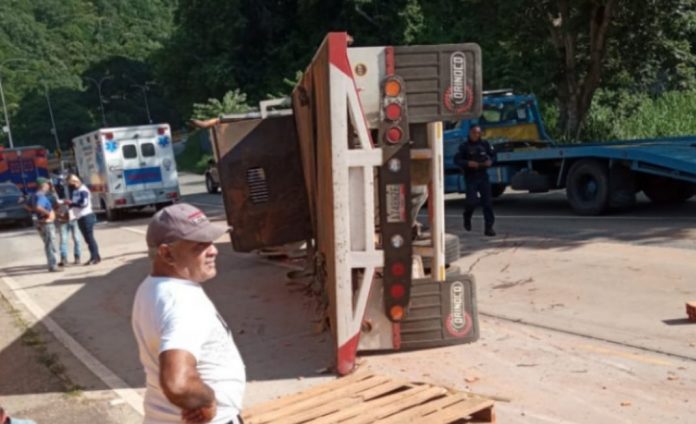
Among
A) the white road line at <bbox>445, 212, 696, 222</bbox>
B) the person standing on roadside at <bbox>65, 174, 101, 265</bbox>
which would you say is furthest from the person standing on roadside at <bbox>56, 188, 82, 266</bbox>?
the white road line at <bbox>445, 212, 696, 222</bbox>

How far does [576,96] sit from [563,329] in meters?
16.7

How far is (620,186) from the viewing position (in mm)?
13555

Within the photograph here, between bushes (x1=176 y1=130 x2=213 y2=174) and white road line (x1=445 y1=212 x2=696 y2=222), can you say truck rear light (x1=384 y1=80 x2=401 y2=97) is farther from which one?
bushes (x1=176 y1=130 x2=213 y2=174)

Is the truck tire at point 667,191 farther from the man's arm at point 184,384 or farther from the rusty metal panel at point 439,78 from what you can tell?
the man's arm at point 184,384

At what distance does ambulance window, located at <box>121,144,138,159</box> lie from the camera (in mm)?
Result: 24047

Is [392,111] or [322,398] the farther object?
[392,111]

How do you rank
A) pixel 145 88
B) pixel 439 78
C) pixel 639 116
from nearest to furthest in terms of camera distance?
pixel 439 78 → pixel 639 116 → pixel 145 88

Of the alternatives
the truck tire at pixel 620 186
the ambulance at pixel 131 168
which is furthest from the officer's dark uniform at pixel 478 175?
the ambulance at pixel 131 168

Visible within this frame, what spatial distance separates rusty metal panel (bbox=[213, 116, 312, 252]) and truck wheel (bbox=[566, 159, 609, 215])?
22.5 ft

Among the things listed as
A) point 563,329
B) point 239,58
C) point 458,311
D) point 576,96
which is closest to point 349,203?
point 458,311

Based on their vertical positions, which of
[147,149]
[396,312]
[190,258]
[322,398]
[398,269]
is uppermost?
[190,258]

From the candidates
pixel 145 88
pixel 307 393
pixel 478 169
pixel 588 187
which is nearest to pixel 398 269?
pixel 307 393

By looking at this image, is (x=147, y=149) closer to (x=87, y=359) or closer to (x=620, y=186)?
(x=620, y=186)

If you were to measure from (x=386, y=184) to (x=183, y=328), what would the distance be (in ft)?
11.4
